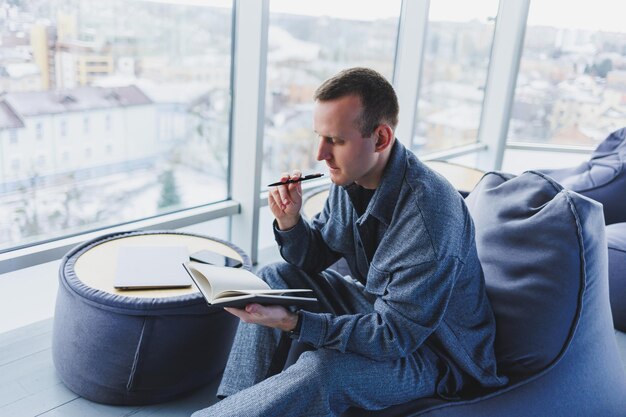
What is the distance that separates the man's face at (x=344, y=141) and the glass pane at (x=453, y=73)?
2.70m

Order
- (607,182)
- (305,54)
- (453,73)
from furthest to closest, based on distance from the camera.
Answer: (453,73) < (305,54) < (607,182)

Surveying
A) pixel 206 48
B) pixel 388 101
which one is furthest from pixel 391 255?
pixel 206 48

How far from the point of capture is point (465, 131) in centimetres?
493

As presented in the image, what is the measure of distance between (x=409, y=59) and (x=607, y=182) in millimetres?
1468

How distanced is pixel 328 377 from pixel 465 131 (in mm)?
3843

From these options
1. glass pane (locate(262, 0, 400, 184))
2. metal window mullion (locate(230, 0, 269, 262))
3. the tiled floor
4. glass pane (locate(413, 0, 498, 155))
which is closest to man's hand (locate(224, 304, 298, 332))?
the tiled floor

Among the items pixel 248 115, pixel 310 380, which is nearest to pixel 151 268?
pixel 310 380

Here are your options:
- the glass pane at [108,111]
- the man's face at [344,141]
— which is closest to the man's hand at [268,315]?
the man's face at [344,141]

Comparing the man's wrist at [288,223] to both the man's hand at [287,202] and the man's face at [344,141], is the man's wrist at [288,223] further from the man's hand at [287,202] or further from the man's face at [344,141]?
the man's face at [344,141]

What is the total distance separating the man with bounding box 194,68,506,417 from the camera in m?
1.45

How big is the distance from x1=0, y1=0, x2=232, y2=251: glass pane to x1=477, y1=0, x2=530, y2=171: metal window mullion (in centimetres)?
261

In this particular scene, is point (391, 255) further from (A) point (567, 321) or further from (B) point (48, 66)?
(B) point (48, 66)

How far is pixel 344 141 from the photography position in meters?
1.59

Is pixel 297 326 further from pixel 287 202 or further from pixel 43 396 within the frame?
pixel 43 396
